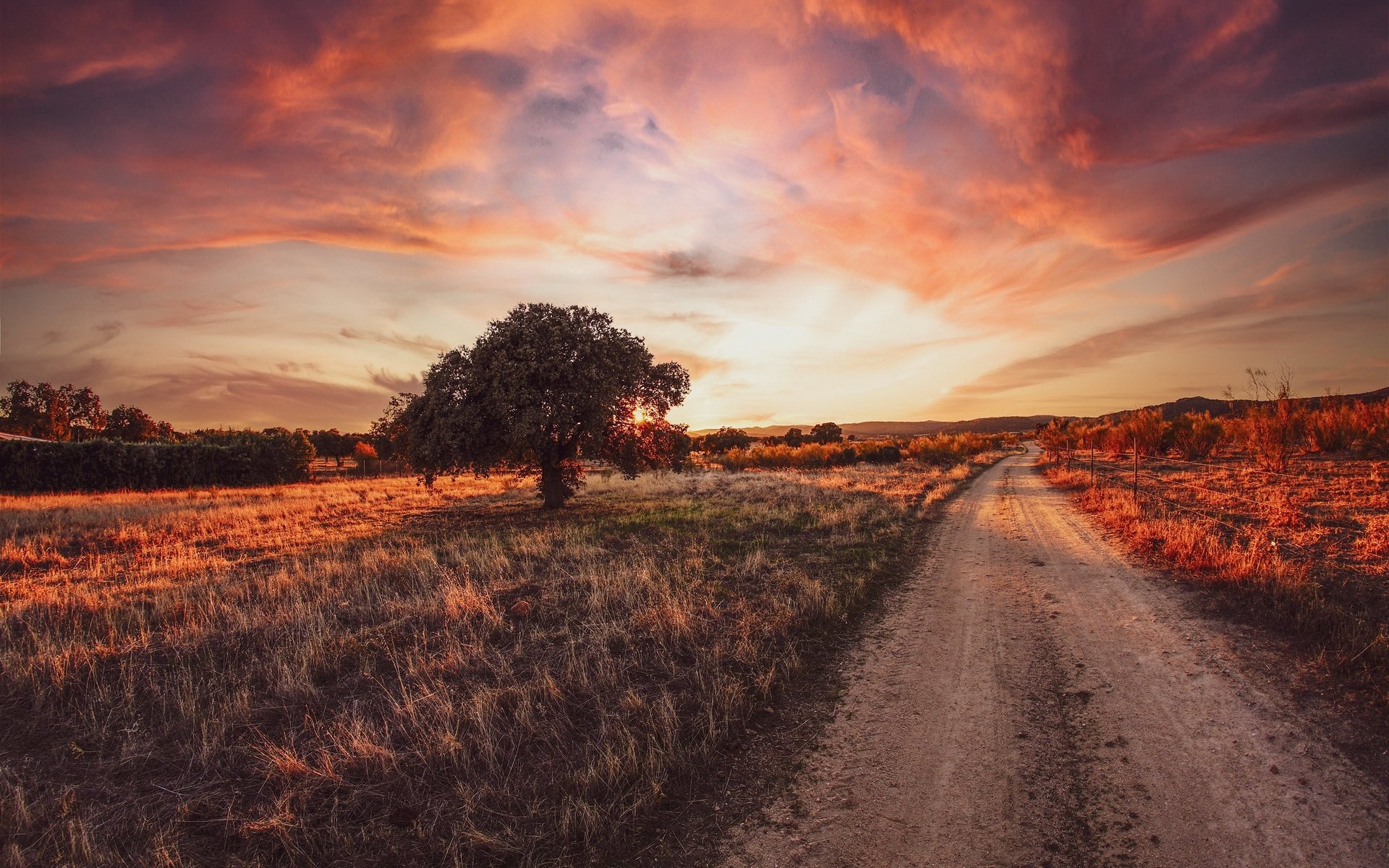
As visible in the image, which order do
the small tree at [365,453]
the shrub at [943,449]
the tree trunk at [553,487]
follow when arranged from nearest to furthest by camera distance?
the tree trunk at [553,487] < the shrub at [943,449] < the small tree at [365,453]

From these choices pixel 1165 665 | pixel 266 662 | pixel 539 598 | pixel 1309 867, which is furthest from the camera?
pixel 539 598

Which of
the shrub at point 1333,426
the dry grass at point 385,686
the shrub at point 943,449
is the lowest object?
the dry grass at point 385,686

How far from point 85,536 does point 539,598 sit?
1703 cm

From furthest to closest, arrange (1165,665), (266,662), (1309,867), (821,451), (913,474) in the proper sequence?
(821,451)
(913,474)
(266,662)
(1165,665)
(1309,867)

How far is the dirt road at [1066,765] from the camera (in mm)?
3619

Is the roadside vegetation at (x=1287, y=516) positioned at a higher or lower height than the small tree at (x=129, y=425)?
lower

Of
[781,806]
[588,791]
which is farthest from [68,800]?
[781,806]

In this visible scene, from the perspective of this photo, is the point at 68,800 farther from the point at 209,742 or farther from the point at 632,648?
the point at 632,648

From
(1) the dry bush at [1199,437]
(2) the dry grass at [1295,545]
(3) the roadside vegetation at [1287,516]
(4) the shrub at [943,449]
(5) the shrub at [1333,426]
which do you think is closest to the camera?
(2) the dry grass at [1295,545]

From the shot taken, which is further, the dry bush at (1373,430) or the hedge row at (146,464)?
the hedge row at (146,464)

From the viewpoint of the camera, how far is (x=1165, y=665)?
629 centimetres

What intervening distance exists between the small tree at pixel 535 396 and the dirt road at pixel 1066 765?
1314 centimetres

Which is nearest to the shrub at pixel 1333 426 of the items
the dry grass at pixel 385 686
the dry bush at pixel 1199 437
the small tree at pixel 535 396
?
the dry bush at pixel 1199 437

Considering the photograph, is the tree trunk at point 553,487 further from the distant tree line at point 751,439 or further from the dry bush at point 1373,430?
the distant tree line at point 751,439
